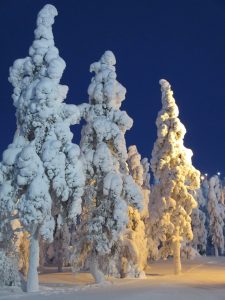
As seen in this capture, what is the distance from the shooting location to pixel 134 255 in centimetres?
3275

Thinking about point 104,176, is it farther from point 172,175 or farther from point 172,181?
point 172,175

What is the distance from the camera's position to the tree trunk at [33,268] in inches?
973

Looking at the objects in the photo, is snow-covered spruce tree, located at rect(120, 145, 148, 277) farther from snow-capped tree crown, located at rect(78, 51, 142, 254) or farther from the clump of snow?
the clump of snow

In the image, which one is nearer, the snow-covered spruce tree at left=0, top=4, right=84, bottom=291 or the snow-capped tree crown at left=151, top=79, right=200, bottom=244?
the snow-covered spruce tree at left=0, top=4, right=84, bottom=291

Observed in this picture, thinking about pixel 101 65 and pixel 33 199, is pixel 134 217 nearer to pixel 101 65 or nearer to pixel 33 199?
pixel 101 65

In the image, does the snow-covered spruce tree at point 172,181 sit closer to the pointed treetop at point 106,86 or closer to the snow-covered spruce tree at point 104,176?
the snow-covered spruce tree at point 104,176

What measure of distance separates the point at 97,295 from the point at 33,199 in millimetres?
5538

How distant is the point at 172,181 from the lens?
39531mm

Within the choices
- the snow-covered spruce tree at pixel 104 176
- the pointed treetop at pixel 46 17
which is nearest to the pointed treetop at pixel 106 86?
the snow-covered spruce tree at pixel 104 176

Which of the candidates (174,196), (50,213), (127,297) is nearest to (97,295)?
Result: (127,297)

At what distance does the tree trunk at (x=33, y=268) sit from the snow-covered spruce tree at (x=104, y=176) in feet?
16.7

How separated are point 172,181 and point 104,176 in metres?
10.7

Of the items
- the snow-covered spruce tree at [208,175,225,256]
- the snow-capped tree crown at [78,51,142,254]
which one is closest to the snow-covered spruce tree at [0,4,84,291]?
the snow-capped tree crown at [78,51,142,254]

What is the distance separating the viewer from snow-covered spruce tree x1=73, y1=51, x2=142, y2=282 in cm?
2942
